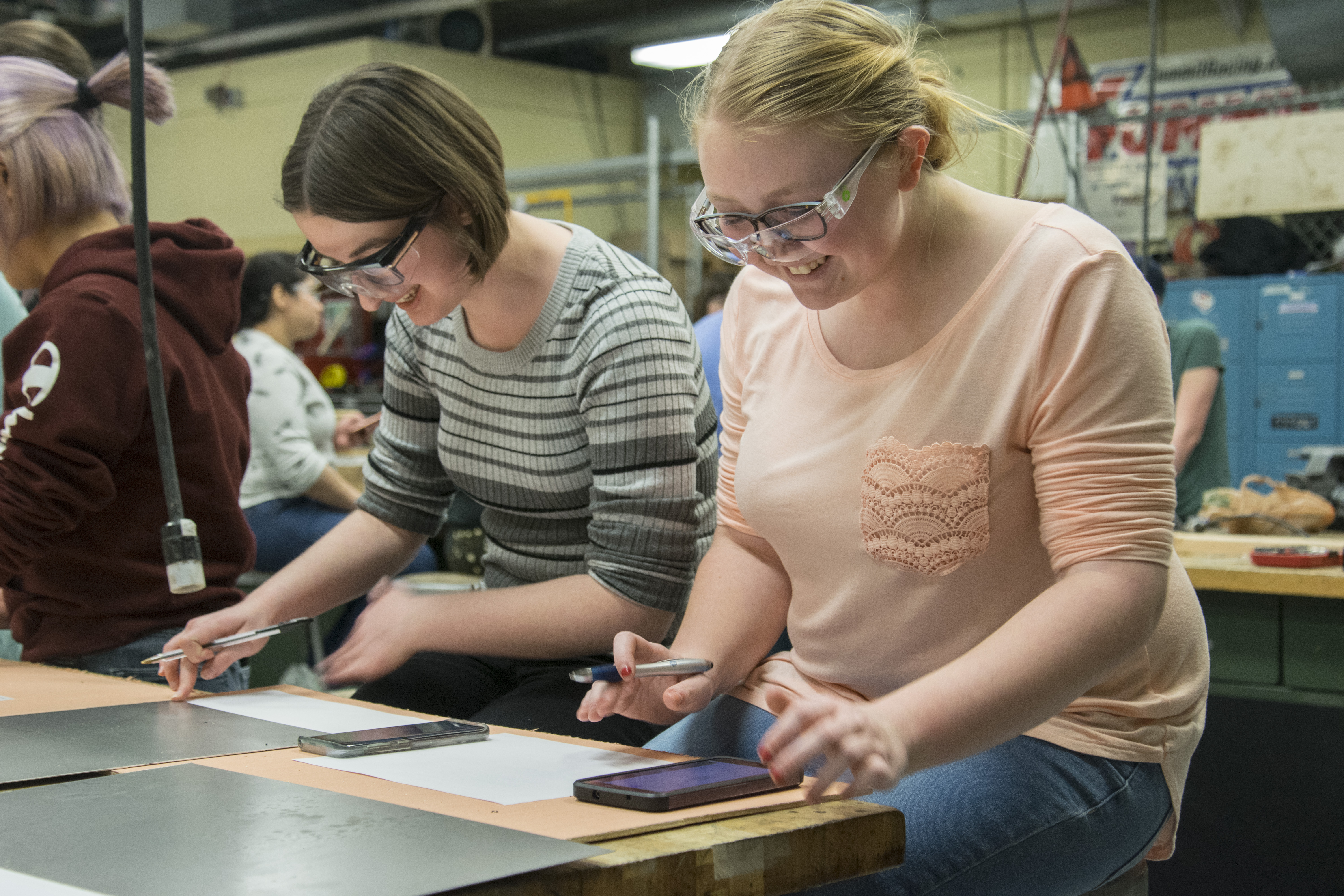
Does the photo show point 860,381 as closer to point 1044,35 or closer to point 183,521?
point 183,521

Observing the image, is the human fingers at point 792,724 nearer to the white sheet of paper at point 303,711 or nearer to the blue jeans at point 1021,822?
the blue jeans at point 1021,822

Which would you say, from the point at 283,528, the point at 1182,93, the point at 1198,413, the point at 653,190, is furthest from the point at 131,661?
the point at 1182,93

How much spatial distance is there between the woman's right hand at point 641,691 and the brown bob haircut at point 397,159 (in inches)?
21.4

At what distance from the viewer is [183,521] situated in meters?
1.36

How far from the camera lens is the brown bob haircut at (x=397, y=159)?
129cm

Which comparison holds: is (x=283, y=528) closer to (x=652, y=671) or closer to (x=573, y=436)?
(x=573, y=436)

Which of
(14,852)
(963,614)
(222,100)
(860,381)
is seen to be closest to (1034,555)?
(963,614)

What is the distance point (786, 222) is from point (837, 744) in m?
0.44

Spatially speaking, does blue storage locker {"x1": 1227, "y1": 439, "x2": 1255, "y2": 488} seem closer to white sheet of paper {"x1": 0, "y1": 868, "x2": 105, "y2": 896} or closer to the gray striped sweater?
the gray striped sweater

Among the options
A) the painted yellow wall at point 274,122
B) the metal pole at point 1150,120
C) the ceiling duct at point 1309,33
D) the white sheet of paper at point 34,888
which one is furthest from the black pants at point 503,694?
the painted yellow wall at point 274,122

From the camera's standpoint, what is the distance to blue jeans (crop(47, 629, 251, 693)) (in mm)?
1516

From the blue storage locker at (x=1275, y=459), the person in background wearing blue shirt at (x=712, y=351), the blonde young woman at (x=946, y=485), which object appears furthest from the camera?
the blue storage locker at (x=1275, y=459)

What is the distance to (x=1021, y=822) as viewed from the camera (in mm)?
959

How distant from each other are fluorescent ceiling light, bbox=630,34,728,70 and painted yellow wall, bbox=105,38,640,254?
828 millimetres
